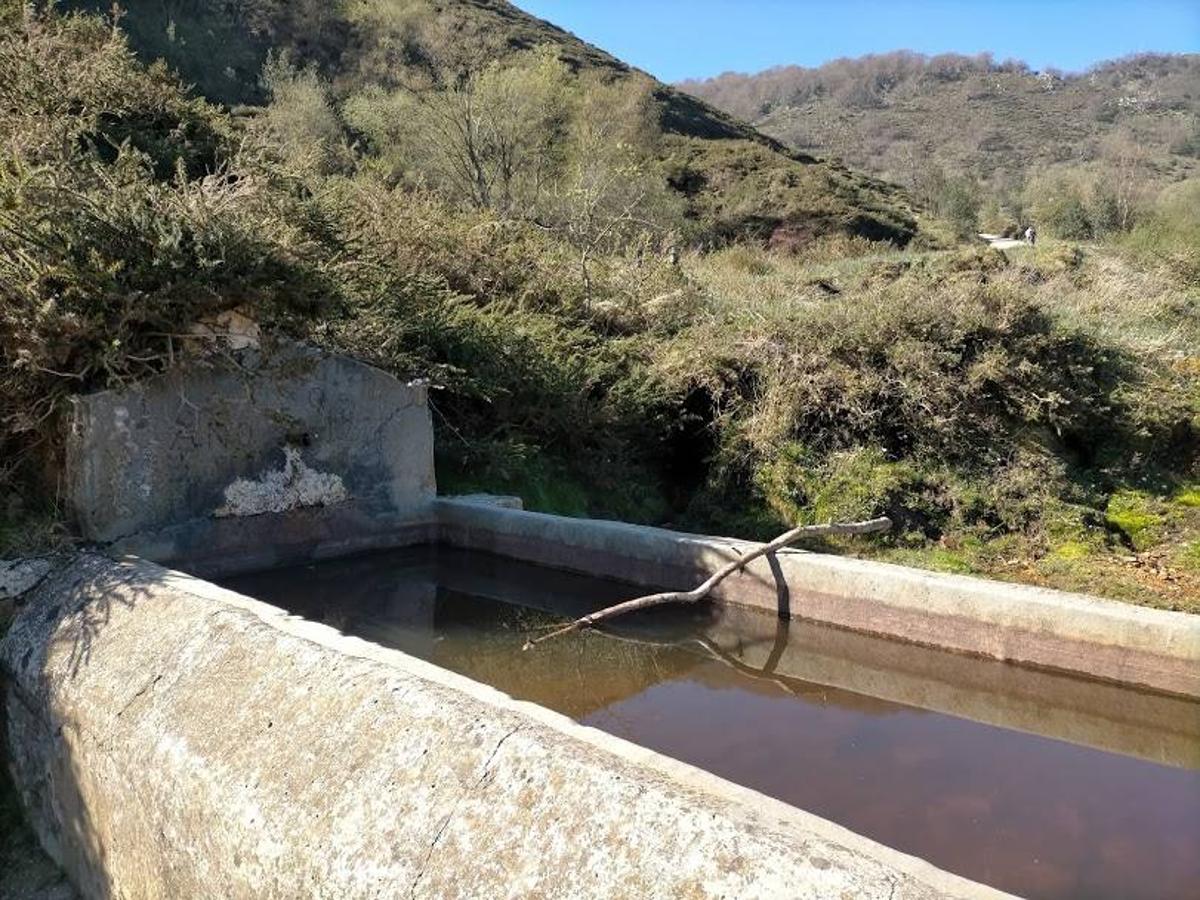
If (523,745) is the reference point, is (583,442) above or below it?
below

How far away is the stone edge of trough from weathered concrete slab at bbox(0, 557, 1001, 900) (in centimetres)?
263

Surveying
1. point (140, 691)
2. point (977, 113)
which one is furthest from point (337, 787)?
point (977, 113)

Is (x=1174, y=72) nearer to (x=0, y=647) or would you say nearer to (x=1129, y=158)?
Result: (x=1129, y=158)

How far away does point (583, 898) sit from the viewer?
7.31ft

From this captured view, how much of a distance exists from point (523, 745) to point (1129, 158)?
44429mm

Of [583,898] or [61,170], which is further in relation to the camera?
[61,170]

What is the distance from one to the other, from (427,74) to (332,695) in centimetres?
3207

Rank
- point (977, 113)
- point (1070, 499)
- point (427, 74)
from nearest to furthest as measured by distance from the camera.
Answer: point (1070, 499) → point (427, 74) → point (977, 113)

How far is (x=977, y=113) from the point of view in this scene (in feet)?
197

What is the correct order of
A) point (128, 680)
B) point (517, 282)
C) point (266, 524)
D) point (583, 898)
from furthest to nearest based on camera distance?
point (517, 282)
point (266, 524)
point (128, 680)
point (583, 898)

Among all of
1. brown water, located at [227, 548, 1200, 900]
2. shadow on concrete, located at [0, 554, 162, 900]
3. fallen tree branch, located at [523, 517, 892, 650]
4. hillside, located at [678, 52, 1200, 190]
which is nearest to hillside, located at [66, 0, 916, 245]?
hillside, located at [678, 52, 1200, 190]

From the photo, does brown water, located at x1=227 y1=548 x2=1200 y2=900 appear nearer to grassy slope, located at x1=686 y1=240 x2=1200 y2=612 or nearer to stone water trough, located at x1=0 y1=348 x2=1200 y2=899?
stone water trough, located at x1=0 y1=348 x2=1200 y2=899

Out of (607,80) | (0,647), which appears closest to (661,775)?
(0,647)

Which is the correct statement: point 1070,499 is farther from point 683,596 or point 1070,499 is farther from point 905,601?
point 683,596
